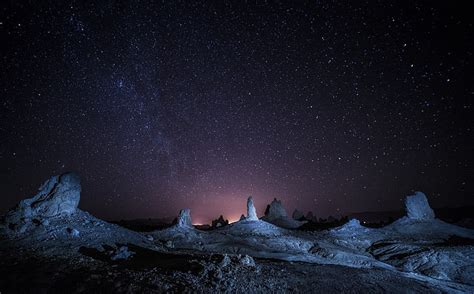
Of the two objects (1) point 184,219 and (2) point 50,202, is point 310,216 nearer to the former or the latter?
(1) point 184,219

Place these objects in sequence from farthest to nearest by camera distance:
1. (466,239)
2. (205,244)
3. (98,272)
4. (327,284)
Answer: (466,239) → (205,244) → (327,284) → (98,272)

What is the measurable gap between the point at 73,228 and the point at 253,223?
3706cm

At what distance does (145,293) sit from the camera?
44.1 feet

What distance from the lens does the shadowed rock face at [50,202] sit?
27.4 metres

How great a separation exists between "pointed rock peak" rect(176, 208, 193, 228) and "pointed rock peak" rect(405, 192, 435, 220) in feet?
149

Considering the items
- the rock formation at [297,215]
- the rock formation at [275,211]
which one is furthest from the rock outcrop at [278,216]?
the rock formation at [297,215]

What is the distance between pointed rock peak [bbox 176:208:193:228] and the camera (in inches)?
1936

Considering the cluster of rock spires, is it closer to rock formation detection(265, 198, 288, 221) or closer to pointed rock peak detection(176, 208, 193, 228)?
pointed rock peak detection(176, 208, 193, 228)

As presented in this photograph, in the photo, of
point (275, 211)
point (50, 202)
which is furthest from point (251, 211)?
point (50, 202)

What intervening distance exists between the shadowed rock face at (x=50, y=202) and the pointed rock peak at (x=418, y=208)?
61.2 m

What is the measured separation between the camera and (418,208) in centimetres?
5809

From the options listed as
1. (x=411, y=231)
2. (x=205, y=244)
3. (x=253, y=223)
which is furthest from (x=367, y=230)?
(x=205, y=244)

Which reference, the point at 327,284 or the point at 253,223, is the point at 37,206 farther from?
the point at 253,223

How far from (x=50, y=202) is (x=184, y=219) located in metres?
24.1
